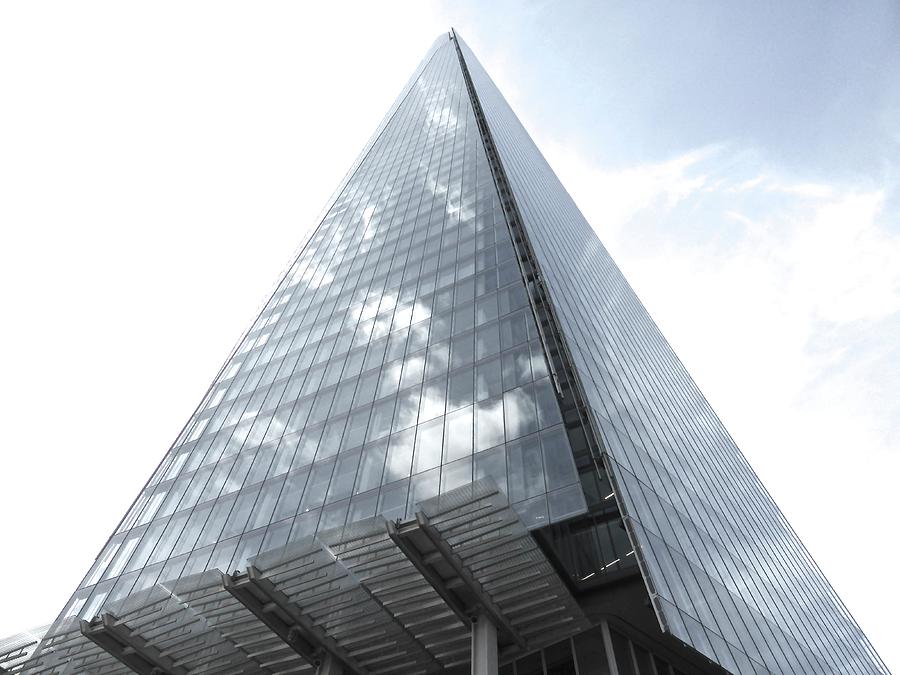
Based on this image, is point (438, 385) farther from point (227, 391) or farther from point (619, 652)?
point (227, 391)

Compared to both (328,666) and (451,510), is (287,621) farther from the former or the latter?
(451,510)

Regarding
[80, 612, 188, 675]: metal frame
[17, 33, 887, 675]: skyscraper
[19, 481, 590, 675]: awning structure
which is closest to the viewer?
[19, 481, 590, 675]: awning structure

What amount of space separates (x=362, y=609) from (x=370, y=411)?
11.0 metres

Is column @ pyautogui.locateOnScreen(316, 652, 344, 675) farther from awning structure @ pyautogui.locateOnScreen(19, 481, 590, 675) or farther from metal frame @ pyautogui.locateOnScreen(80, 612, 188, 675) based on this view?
metal frame @ pyautogui.locateOnScreen(80, 612, 188, 675)

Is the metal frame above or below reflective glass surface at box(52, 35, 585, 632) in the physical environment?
below

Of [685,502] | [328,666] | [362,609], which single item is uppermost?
[685,502]

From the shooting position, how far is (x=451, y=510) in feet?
57.5

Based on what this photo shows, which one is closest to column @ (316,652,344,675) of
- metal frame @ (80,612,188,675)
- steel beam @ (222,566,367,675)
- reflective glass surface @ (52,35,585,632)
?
steel beam @ (222,566,367,675)

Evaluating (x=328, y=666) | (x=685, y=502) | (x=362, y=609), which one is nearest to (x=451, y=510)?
(x=362, y=609)

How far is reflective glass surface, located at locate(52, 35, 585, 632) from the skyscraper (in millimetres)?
139

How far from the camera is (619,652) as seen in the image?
2038 centimetres

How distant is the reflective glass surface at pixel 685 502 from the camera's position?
2102cm

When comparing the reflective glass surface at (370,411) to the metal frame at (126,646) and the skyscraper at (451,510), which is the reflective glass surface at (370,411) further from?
the metal frame at (126,646)

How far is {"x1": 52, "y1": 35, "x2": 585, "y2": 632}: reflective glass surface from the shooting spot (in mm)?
23688
